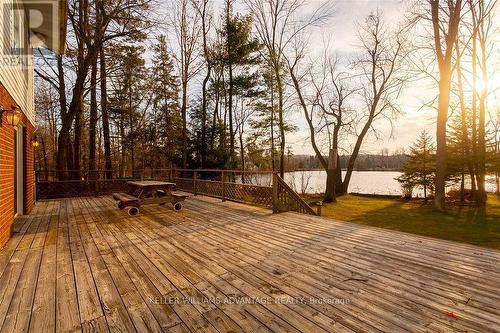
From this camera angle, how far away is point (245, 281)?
3.11m

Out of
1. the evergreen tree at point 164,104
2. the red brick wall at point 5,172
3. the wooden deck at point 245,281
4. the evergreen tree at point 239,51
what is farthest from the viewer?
the evergreen tree at point 164,104

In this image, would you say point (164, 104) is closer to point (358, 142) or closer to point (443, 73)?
point (358, 142)

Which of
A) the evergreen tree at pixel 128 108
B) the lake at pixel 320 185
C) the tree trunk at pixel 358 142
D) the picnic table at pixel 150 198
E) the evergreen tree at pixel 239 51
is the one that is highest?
the evergreen tree at pixel 239 51

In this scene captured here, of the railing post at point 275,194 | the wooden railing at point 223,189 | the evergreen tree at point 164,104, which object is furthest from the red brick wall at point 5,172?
the evergreen tree at point 164,104

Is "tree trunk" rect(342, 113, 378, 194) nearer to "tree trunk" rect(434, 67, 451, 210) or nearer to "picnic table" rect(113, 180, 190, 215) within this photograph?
"tree trunk" rect(434, 67, 451, 210)

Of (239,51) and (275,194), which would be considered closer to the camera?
(275,194)

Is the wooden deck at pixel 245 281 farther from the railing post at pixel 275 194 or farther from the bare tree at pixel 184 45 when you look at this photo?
the bare tree at pixel 184 45

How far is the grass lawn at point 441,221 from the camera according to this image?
26.5 ft

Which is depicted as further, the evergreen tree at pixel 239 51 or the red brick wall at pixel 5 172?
the evergreen tree at pixel 239 51

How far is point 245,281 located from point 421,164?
20262 mm

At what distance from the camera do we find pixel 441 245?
4422mm

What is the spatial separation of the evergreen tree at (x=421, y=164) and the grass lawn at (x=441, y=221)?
211 inches

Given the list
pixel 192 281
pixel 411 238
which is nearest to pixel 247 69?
pixel 411 238

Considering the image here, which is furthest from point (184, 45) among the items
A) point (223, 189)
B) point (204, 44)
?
point (223, 189)
